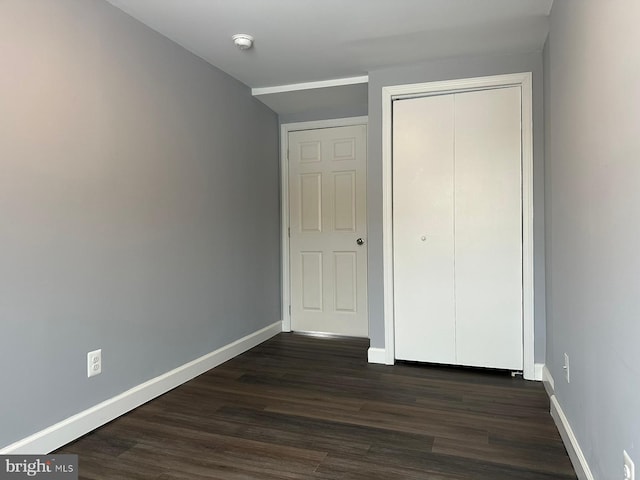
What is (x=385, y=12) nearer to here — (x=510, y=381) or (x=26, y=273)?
(x=26, y=273)

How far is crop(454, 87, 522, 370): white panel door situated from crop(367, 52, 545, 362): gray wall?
0.12 metres

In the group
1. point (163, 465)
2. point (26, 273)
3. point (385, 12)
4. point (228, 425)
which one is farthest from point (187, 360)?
point (385, 12)

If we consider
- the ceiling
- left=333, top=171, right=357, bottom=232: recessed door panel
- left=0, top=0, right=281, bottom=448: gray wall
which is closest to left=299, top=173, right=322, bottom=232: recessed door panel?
left=333, top=171, right=357, bottom=232: recessed door panel

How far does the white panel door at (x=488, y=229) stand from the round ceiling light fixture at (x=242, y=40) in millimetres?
1523

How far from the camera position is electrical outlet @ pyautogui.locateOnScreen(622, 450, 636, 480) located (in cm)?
117

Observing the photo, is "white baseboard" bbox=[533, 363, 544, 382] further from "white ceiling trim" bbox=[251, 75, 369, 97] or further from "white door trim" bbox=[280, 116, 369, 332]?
"white ceiling trim" bbox=[251, 75, 369, 97]

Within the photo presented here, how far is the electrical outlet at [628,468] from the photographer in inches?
45.9

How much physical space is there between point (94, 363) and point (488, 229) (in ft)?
8.60

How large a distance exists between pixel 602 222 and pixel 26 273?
2.29 m

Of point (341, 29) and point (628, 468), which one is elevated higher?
point (341, 29)

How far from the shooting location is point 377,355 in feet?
10.7

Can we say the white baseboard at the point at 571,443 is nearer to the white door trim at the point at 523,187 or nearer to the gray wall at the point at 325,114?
the white door trim at the point at 523,187

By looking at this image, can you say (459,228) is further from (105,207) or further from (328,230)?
(105,207)

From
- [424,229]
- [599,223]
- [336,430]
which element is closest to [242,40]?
[424,229]
